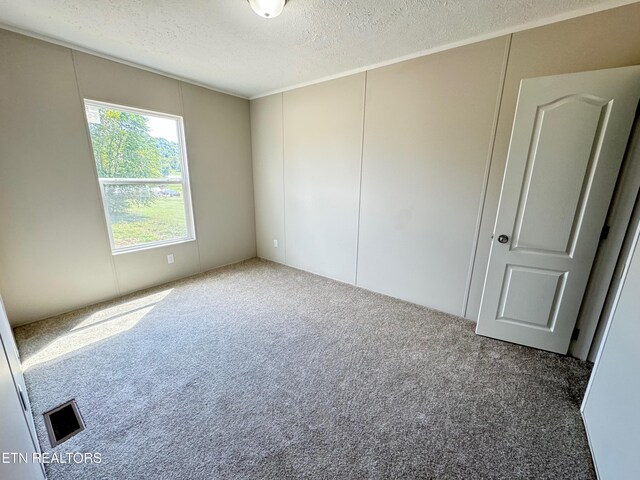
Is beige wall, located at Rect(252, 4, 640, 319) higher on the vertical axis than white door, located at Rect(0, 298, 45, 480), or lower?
higher

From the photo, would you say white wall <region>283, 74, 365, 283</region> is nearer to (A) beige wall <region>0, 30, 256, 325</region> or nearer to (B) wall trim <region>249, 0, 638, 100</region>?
(B) wall trim <region>249, 0, 638, 100</region>

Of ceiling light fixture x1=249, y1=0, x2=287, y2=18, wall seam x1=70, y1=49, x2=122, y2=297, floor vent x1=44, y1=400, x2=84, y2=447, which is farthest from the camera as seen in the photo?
wall seam x1=70, y1=49, x2=122, y2=297

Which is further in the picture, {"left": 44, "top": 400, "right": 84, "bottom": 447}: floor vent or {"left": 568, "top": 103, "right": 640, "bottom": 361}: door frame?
{"left": 568, "top": 103, "right": 640, "bottom": 361}: door frame

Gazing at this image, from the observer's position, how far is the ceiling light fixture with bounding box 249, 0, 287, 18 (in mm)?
1636

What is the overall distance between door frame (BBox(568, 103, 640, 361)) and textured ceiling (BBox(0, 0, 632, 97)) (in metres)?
1.05

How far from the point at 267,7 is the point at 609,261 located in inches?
116

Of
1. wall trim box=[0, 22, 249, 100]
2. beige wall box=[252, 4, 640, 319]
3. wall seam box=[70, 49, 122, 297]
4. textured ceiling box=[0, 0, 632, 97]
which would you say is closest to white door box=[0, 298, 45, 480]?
wall seam box=[70, 49, 122, 297]

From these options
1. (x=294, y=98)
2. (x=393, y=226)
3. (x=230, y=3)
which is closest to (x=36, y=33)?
(x=230, y=3)

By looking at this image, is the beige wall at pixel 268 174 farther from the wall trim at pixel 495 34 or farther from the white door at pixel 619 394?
the white door at pixel 619 394

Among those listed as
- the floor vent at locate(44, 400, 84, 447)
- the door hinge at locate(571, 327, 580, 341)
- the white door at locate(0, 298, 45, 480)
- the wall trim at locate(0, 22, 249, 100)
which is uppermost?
the wall trim at locate(0, 22, 249, 100)

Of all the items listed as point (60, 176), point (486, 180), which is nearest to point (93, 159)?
point (60, 176)

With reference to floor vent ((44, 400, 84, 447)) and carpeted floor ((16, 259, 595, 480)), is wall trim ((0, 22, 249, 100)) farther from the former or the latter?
floor vent ((44, 400, 84, 447))

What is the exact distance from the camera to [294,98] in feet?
11.2

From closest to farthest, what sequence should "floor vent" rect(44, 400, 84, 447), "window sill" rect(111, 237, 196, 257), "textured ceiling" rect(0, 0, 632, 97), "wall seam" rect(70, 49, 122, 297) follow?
"floor vent" rect(44, 400, 84, 447), "textured ceiling" rect(0, 0, 632, 97), "wall seam" rect(70, 49, 122, 297), "window sill" rect(111, 237, 196, 257)
